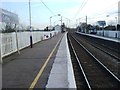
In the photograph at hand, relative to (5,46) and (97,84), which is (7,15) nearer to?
(5,46)

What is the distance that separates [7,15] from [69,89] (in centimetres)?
986

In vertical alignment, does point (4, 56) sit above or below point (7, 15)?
below

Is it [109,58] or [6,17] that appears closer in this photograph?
[6,17]

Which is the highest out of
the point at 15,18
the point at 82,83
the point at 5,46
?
the point at 15,18

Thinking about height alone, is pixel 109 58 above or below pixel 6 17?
below

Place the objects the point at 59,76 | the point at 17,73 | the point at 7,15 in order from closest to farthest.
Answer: the point at 59,76, the point at 17,73, the point at 7,15

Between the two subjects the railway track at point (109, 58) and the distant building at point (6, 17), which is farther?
the railway track at point (109, 58)

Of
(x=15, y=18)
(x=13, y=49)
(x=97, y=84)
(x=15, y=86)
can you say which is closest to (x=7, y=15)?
(x=15, y=18)

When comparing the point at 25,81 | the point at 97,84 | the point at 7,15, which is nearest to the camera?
the point at 25,81

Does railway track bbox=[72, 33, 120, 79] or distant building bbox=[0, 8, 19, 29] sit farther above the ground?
distant building bbox=[0, 8, 19, 29]

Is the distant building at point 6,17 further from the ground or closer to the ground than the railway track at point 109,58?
further from the ground

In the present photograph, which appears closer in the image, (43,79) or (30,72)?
(43,79)

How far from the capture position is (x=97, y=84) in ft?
42.8

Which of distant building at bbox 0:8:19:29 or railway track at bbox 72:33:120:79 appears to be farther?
railway track at bbox 72:33:120:79
